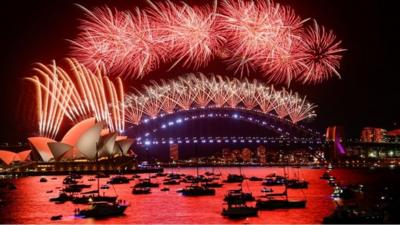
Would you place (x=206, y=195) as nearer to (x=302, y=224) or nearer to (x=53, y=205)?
(x=53, y=205)

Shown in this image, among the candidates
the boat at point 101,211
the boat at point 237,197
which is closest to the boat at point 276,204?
the boat at point 237,197

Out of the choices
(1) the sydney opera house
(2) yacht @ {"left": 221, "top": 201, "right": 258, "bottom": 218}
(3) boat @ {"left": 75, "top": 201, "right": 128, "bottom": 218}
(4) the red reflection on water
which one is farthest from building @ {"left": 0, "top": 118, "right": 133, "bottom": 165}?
(2) yacht @ {"left": 221, "top": 201, "right": 258, "bottom": 218}

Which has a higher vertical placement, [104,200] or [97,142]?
[97,142]

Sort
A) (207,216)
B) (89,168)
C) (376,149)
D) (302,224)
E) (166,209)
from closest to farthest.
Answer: (302,224) < (207,216) < (166,209) < (89,168) < (376,149)

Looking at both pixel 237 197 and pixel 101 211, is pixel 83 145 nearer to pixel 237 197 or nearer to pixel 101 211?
pixel 237 197

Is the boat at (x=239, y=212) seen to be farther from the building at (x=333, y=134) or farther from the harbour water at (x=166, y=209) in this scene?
the building at (x=333, y=134)

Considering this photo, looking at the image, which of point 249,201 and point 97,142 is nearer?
point 249,201

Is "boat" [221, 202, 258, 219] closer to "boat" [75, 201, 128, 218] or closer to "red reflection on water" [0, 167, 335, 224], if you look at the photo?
"red reflection on water" [0, 167, 335, 224]

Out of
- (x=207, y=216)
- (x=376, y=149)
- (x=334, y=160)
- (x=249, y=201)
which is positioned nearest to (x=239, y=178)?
(x=249, y=201)

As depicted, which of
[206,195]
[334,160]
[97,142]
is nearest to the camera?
[206,195]
